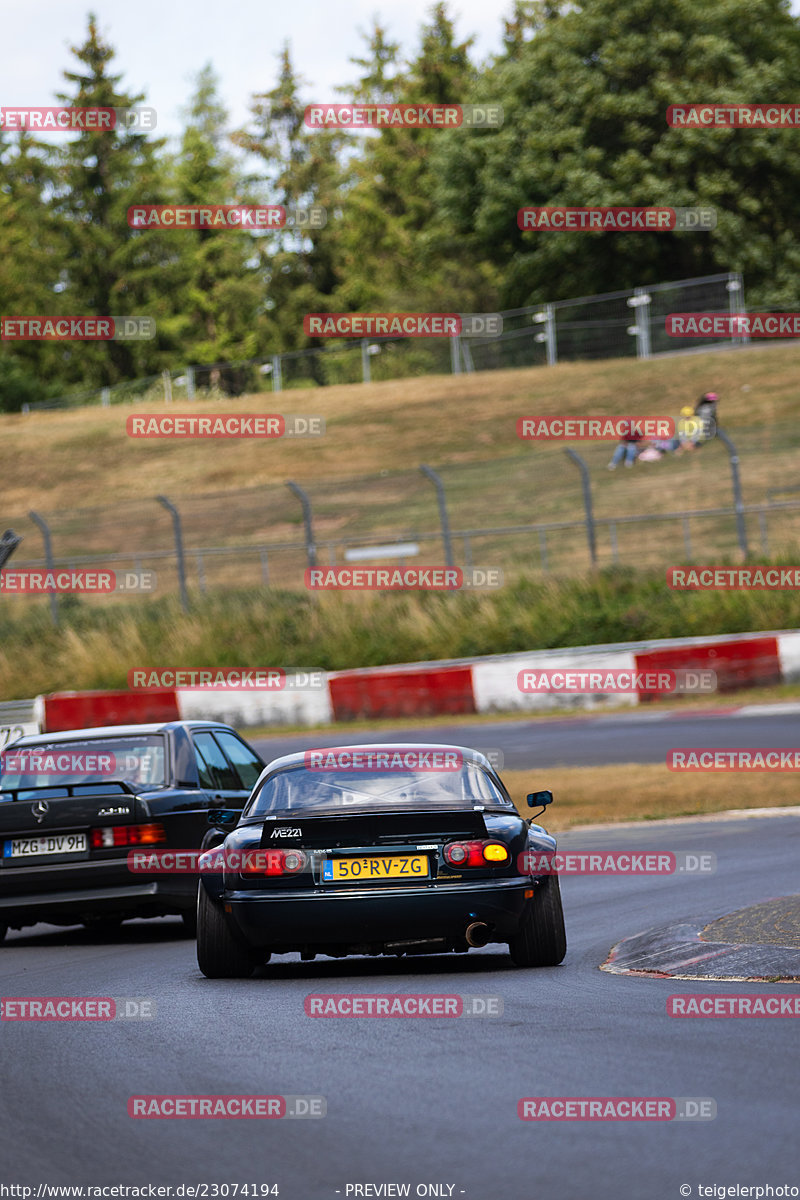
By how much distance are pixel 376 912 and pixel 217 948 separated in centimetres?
93

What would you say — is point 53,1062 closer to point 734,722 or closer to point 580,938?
point 580,938

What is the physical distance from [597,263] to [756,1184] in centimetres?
5922

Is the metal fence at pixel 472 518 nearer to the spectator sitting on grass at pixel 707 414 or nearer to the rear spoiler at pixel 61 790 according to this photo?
the spectator sitting on grass at pixel 707 414

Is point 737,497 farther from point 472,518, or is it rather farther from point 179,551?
point 472,518

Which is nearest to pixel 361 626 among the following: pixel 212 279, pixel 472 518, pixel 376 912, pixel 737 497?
pixel 737 497

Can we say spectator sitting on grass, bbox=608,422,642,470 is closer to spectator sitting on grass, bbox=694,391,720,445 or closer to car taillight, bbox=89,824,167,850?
spectator sitting on grass, bbox=694,391,720,445

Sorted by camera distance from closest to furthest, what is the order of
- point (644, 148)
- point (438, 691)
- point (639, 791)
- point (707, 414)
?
point (639, 791), point (438, 691), point (707, 414), point (644, 148)

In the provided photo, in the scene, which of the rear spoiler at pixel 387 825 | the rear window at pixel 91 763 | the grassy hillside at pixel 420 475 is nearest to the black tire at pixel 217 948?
the rear spoiler at pixel 387 825

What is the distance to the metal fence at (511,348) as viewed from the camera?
52.9m

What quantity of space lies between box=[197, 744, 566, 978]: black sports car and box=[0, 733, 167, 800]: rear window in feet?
8.76

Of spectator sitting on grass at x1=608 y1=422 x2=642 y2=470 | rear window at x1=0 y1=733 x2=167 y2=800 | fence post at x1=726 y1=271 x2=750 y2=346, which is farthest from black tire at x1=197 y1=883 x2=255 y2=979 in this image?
fence post at x1=726 y1=271 x2=750 y2=346

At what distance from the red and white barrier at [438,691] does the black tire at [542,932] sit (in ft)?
49.4

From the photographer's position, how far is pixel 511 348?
5656cm

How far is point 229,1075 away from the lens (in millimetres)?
6195
